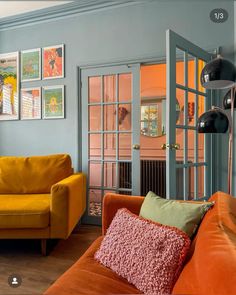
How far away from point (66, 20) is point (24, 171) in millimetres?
1921

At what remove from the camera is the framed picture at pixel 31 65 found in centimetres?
344

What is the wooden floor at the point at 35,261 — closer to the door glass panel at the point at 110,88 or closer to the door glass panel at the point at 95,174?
the door glass panel at the point at 95,174

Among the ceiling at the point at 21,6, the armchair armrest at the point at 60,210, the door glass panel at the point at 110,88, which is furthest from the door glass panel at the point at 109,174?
the ceiling at the point at 21,6

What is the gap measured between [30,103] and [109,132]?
1.17 meters

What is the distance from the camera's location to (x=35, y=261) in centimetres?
219

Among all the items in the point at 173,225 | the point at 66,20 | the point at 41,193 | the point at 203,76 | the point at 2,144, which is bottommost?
the point at 41,193

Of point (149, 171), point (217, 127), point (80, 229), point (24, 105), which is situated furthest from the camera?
point (149, 171)

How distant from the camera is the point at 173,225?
121 centimetres

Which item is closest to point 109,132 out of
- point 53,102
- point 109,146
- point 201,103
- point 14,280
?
point 109,146

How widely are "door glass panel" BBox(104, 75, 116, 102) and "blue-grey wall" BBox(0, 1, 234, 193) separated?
21cm

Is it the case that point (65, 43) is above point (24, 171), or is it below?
above

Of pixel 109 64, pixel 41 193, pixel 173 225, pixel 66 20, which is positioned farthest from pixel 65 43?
pixel 173 225

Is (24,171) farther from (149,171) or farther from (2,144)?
(149,171)

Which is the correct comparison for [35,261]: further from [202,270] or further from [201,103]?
[201,103]
